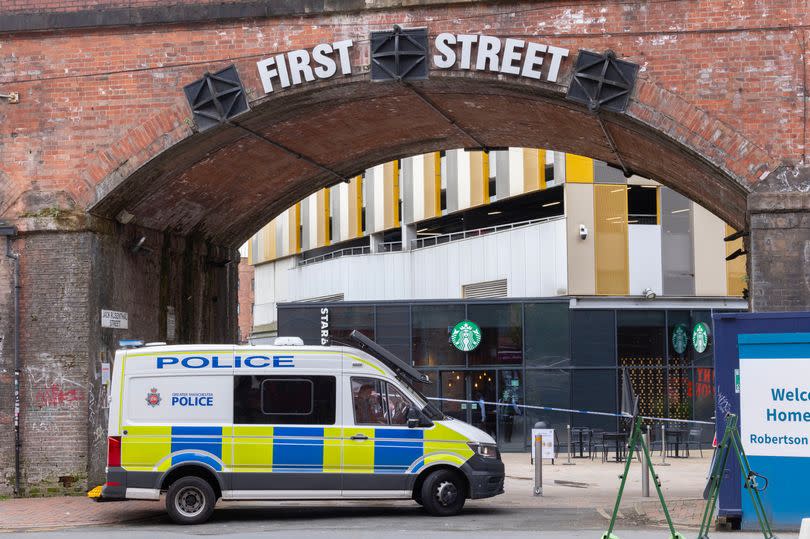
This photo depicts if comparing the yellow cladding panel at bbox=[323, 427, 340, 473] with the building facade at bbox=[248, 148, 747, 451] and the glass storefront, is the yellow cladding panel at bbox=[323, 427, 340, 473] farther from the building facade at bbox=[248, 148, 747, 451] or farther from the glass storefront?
the glass storefront

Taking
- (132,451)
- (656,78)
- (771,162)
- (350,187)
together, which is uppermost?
(350,187)

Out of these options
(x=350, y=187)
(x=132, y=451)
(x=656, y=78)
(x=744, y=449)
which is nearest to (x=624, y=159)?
(x=656, y=78)

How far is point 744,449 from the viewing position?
13656 millimetres

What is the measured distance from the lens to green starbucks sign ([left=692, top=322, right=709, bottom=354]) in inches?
1412

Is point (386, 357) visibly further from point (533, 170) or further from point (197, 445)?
point (533, 170)

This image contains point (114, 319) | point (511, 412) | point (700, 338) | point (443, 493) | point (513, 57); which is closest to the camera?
point (443, 493)

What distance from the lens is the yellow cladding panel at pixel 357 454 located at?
15648mm

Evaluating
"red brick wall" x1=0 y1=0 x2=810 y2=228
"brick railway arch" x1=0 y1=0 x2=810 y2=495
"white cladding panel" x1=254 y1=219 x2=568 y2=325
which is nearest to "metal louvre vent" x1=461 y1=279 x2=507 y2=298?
"white cladding panel" x1=254 y1=219 x2=568 y2=325

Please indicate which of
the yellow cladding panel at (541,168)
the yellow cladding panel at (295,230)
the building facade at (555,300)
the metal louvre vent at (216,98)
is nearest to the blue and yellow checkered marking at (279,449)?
the metal louvre vent at (216,98)

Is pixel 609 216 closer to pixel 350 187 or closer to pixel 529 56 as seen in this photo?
pixel 350 187

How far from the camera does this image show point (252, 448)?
1564 centimetres

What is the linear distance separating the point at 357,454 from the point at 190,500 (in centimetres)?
218

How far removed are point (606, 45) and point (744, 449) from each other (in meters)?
6.16

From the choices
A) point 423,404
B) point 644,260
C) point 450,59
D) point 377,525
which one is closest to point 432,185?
point 644,260
